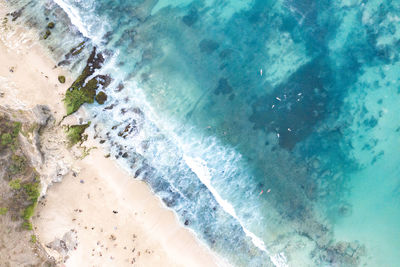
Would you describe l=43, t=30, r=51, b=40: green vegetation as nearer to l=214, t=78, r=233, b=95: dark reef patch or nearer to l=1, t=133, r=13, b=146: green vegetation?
l=1, t=133, r=13, b=146: green vegetation

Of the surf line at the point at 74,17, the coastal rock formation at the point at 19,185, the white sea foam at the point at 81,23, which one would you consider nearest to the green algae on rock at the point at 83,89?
the white sea foam at the point at 81,23

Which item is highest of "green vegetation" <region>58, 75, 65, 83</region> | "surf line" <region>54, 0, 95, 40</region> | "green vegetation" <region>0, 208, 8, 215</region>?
"surf line" <region>54, 0, 95, 40</region>

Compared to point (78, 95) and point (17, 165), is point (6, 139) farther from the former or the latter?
point (78, 95)

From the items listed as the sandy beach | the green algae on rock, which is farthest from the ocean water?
the sandy beach

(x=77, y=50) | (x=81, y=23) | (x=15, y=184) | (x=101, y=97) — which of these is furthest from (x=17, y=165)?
(x=81, y=23)

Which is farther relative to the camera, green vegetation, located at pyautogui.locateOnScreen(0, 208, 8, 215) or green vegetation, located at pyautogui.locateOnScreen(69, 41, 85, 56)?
green vegetation, located at pyautogui.locateOnScreen(69, 41, 85, 56)

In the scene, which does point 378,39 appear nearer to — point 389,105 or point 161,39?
point 389,105
